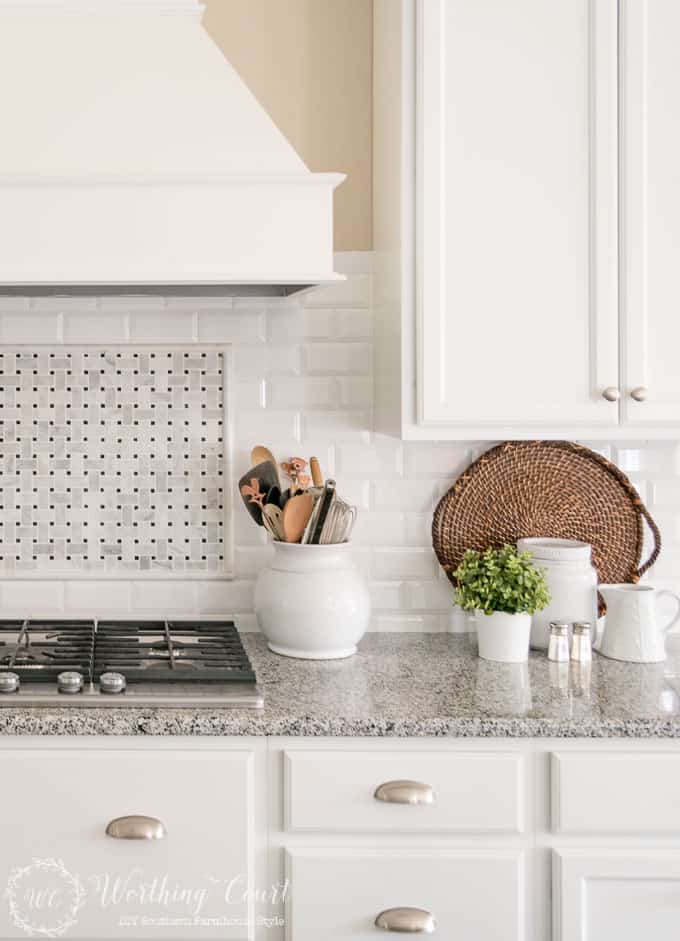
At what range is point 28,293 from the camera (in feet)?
6.75

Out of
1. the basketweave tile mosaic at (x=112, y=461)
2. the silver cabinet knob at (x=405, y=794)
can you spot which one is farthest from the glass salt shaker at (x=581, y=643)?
the basketweave tile mosaic at (x=112, y=461)

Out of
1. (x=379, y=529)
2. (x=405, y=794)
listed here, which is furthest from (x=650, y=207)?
(x=405, y=794)

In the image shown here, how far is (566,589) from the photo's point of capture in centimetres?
200

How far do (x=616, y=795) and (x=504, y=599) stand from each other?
0.45 meters

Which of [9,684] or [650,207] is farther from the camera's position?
[650,207]

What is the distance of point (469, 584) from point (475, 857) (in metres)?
0.55

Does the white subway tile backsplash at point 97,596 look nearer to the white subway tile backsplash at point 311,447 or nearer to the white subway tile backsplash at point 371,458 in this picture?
the white subway tile backsplash at point 311,447

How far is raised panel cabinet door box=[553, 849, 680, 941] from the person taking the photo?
1543 mm

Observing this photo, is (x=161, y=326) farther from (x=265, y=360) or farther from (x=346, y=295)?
(x=346, y=295)

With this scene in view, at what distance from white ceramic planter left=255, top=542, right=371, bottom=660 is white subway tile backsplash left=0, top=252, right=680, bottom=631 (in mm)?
280

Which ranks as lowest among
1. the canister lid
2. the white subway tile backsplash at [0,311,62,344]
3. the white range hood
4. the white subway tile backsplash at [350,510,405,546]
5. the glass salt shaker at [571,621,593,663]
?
the glass salt shaker at [571,621,593,663]

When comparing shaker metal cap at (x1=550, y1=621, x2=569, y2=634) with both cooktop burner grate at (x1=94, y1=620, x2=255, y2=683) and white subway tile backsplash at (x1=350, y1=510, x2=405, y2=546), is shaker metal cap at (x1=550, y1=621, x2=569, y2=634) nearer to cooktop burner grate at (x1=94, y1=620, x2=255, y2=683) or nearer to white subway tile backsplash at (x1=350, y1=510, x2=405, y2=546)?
white subway tile backsplash at (x1=350, y1=510, x2=405, y2=546)

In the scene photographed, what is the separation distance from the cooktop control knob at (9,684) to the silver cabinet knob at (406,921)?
29.0 inches

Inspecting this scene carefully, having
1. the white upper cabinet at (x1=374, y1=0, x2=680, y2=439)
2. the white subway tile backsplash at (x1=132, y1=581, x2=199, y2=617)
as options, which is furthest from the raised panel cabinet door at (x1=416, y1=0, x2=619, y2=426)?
the white subway tile backsplash at (x1=132, y1=581, x2=199, y2=617)
